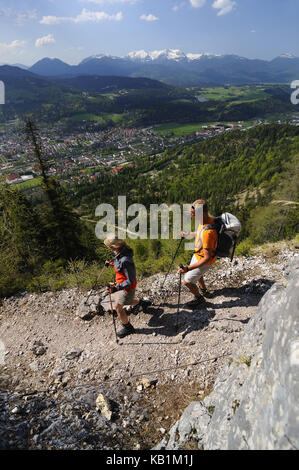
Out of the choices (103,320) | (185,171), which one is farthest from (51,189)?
(185,171)

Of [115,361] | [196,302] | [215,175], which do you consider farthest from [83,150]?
[115,361]

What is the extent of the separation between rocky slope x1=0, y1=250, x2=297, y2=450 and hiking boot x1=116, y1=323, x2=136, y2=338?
168 millimetres

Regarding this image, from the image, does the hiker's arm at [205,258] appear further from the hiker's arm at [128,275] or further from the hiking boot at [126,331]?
the hiking boot at [126,331]

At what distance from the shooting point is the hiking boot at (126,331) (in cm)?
665

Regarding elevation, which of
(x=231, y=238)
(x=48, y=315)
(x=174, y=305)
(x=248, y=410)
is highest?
(x=231, y=238)

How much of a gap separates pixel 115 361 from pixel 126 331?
89cm

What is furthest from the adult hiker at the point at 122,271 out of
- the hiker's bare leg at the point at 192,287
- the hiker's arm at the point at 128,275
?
the hiker's bare leg at the point at 192,287

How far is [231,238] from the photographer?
6.13m

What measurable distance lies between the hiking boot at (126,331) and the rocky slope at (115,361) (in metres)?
Answer: 0.17

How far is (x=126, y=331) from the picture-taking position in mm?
6672

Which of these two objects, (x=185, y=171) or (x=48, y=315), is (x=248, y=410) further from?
(x=185, y=171)
